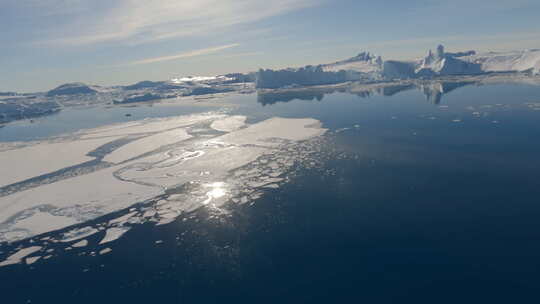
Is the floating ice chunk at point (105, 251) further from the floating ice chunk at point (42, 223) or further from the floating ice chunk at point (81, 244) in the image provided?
the floating ice chunk at point (42, 223)

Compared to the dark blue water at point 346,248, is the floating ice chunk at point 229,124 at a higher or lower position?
higher

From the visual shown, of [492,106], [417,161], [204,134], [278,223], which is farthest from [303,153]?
[492,106]

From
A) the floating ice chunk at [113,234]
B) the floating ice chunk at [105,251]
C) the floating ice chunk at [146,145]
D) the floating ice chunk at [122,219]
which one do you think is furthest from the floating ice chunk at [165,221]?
the floating ice chunk at [146,145]

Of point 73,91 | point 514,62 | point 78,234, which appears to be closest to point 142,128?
point 78,234

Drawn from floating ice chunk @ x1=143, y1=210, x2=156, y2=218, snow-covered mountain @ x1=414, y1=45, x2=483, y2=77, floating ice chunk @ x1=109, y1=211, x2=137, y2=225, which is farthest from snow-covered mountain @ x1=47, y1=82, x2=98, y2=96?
floating ice chunk @ x1=143, y1=210, x2=156, y2=218

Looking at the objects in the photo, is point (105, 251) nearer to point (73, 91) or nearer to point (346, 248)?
point (346, 248)

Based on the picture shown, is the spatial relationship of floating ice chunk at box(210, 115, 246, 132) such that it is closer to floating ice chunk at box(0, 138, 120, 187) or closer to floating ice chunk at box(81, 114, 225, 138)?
floating ice chunk at box(81, 114, 225, 138)

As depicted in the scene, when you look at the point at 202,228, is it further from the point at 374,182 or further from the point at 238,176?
the point at 374,182
